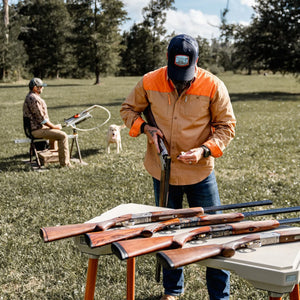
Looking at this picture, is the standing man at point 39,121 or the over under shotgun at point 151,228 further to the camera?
the standing man at point 39,121

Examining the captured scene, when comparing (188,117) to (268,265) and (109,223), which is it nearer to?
(109,223)

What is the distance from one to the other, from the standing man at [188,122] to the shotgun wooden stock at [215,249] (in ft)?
3.14

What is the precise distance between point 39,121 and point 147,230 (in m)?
6.79

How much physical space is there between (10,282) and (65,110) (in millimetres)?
16556

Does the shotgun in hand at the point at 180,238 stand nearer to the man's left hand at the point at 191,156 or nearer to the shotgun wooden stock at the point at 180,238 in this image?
the shotgun wooden stock at the point at 180,238

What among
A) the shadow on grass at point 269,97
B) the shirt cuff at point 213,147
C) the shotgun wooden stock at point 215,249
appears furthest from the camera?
the shadow on grass at point 269,97

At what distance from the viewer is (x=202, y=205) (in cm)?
339

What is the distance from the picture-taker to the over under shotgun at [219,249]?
196 cm

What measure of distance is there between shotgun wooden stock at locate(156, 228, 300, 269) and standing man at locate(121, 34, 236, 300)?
956 millimetres

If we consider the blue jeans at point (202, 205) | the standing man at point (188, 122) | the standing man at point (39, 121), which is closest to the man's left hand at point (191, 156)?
the standing man at point (188, 122)

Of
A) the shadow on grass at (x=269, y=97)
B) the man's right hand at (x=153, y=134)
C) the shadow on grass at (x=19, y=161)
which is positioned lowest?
the shadow on grass at (x=19, y=161)

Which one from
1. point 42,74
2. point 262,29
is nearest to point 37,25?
point 42,74

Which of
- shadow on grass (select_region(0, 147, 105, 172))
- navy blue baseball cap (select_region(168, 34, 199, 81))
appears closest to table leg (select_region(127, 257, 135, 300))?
navy blue baseball cap (select_region(168, 34, 199, 81))

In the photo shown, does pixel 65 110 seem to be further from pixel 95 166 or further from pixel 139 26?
pixel 139 26
